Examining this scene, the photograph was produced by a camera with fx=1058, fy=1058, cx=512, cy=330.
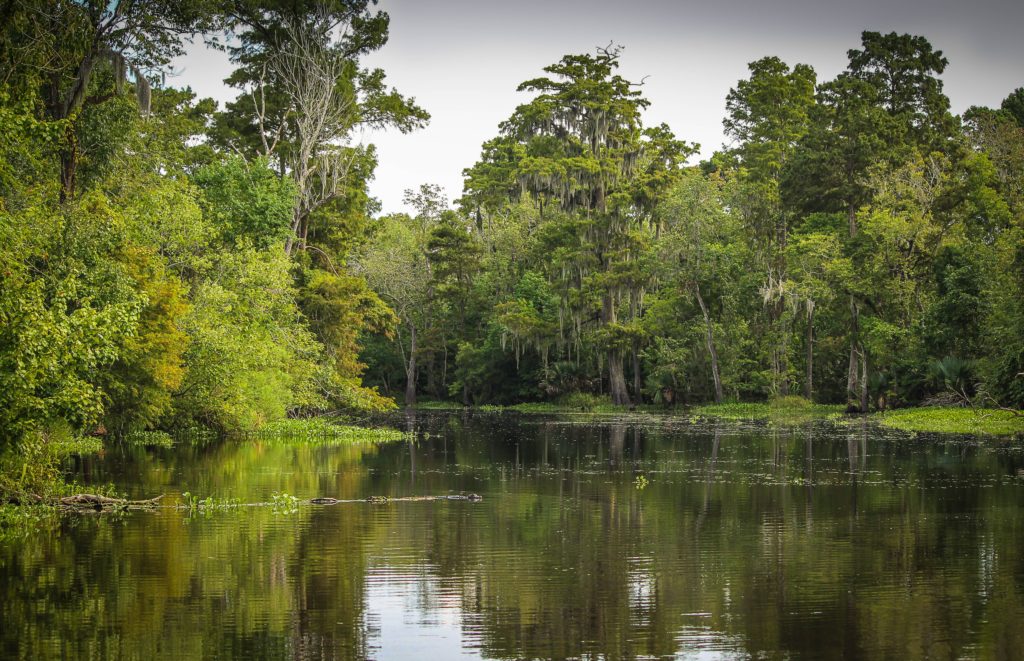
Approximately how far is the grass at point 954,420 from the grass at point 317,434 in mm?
17717

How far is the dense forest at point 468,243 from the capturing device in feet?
71.3

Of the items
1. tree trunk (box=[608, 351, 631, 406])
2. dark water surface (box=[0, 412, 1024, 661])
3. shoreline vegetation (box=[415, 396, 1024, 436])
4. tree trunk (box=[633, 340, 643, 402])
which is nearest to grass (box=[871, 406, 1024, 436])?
shoreline vegetation (box=[415, 396, 1024, 436])

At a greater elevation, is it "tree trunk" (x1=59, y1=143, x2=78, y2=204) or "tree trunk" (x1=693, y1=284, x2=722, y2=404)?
"tree trunk" (x1=59, y1=143, x2=78, y2=204)

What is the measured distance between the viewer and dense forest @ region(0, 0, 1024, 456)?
21719 mm

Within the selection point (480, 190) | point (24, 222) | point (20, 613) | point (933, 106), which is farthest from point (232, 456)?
point (480, 190)

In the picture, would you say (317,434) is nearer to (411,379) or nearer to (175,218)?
(175,218)

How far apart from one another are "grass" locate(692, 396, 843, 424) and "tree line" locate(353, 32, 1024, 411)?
1253 millimetres

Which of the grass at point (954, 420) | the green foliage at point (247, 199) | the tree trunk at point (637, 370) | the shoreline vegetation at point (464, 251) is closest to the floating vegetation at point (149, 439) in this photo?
the shoreline vegetation at point (464, 251)

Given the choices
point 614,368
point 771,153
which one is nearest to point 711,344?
point 614,368

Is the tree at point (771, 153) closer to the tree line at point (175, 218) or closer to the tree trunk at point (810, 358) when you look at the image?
the tree trunk at point (810, 358)

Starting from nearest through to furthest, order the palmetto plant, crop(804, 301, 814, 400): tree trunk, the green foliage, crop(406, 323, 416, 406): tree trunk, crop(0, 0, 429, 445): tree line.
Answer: crop(0, 0, 429, 445): tree line → the palmetto plant → the green foliage → crop(804, 301, 814, 400): tree trunk → crop(406, 323, 416, 406): tree trunk

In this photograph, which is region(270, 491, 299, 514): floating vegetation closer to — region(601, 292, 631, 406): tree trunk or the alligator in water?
the alligator in water

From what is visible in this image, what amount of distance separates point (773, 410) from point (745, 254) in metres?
9.04

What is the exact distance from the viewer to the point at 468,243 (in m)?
66.0
